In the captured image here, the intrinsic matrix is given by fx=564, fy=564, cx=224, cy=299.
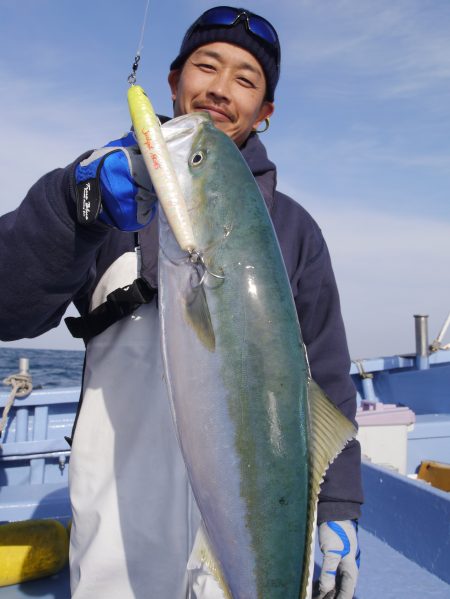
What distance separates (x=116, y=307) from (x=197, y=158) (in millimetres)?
647

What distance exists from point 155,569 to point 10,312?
1036 mm

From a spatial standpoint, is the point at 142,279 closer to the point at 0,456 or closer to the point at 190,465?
the point at 190,465

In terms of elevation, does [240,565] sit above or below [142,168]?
below

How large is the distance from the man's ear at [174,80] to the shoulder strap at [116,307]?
1063 millimetres

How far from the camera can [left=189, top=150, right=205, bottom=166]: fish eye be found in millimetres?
1772

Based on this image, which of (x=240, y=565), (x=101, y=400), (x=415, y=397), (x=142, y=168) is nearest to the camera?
(x=240, y=565)

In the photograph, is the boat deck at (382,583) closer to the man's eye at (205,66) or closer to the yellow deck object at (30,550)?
the yellow deck object at (30,550)

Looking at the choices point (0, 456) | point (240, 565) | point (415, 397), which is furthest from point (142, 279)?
point (415, 397)

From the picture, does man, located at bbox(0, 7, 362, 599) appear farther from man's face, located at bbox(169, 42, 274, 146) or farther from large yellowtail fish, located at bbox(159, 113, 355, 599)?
large yellowtail fish, located at bbox(159, 113, 355, 599)

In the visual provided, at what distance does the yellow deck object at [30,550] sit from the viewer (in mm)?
3031

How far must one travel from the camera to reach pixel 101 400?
209 centimetres

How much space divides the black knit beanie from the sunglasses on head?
0.01 m

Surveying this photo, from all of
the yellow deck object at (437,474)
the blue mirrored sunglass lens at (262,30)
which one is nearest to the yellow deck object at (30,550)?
the blue mirrored sunglass lens at (262,30)

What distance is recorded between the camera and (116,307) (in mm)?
2086
